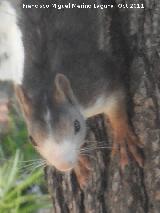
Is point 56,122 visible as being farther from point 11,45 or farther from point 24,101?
point 11,45

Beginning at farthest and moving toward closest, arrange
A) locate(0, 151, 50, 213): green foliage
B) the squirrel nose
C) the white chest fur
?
locate(0, 151, 50, 213): green foliage → the white chest fur → the squirrel nose

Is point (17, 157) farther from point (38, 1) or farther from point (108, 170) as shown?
point (38, 1)

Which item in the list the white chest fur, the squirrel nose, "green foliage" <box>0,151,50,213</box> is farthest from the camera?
"green foliage" <box>0,151,50,213</box>

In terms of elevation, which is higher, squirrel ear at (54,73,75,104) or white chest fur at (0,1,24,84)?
white chest fur at (0,1,24,84)

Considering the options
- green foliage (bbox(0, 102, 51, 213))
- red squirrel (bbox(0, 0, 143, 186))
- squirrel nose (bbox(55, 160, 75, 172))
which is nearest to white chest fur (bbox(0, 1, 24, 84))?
red squirrel (bbox(0, 0, 143, 186))

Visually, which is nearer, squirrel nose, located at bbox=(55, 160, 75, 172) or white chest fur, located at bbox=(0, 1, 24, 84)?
squirrel nose, located at bbox=(55, 160, 75, 172)

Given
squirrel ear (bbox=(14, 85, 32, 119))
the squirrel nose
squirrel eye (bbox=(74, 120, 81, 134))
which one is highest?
squirrel ear (bbox=(14, 85, 32, 119))

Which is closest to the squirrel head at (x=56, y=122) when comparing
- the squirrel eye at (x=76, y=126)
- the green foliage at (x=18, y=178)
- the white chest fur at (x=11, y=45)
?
the squirrel eye at (x=76, y=126)

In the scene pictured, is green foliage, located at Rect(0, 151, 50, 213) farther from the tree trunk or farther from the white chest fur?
the tree trunk
